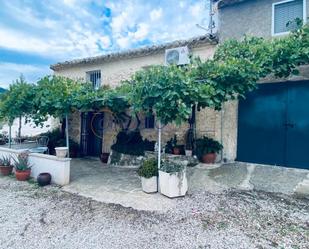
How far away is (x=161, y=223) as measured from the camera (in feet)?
16.6

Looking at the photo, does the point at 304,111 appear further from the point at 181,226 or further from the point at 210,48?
the point at 181,226

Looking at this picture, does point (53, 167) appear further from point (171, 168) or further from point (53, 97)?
point (171, 168)

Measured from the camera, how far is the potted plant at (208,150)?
965 centimetres

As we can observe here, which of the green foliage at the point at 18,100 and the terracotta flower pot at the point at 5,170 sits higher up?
the green foliage at the point at 18,100

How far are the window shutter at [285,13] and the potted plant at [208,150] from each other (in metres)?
4.84

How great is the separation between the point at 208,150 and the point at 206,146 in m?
0.19

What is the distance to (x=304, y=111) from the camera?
8156mm

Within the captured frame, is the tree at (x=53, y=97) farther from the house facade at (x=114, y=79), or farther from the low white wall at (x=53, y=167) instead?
the house facade at (x=114, y=79)

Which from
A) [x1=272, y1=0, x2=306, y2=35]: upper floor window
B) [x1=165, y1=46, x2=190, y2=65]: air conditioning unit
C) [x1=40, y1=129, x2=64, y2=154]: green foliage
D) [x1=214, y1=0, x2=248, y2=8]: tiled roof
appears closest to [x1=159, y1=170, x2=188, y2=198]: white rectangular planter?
[x1=165, y1=46, x2=190, y2=65]: air conditioning unit

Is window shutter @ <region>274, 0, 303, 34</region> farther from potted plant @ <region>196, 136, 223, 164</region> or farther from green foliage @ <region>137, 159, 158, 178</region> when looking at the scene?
green foliage @ <region>137, 159, 158, 178</region>

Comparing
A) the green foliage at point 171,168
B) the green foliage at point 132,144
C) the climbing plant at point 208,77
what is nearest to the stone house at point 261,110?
the green foliage at point 132,144

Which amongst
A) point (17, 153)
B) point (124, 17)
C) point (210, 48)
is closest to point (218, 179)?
point (210, 48)

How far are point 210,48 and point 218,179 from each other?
559 cm

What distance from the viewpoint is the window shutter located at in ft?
28.0
